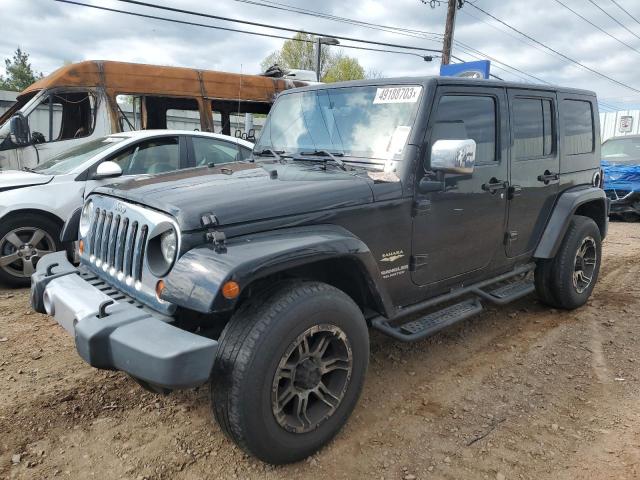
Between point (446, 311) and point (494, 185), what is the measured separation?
0.96m

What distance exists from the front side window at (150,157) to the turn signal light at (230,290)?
3.73m

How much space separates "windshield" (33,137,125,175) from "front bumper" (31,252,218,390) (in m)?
3.37

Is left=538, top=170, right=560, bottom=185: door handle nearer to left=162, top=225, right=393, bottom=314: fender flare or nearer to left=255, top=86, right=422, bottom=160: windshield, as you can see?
left=255, top=86, right=422, bottom=160: windshield

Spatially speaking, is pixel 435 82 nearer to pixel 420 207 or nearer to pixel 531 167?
pixel 420 207

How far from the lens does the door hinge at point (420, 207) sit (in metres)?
3.03

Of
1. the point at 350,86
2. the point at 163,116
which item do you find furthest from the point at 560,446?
the point at 163,116

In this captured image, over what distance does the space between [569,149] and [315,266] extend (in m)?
2.96

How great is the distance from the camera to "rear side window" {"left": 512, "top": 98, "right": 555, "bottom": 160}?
3832 mm

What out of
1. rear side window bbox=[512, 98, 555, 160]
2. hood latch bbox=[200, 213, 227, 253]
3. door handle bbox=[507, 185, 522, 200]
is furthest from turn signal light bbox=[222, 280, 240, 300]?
rear side window bbox=[512, 98, 555, 160]

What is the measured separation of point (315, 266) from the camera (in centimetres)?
275

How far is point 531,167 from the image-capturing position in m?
3.95

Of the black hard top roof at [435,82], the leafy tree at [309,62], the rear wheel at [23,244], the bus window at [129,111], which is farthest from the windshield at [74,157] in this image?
the leafy tree at [309,62]

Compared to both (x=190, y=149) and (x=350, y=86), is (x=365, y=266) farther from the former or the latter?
(x=190, y=149)

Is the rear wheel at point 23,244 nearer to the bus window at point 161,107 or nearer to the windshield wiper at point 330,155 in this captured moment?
the windshield wiper at point 330,155
